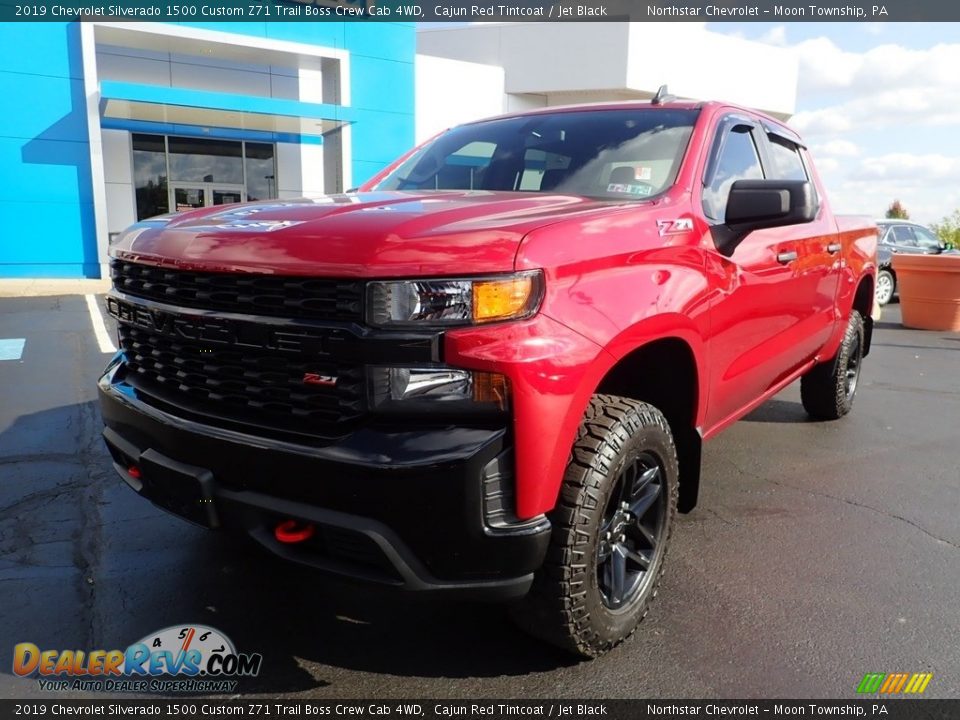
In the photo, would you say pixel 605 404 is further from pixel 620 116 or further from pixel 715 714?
pixel 620 116

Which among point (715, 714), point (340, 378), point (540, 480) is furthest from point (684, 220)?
point (715, 714)

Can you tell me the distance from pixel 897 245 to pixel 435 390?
49.4ft

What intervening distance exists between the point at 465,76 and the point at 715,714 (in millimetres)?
21975

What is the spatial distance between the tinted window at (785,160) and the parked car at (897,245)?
10848 millimetres

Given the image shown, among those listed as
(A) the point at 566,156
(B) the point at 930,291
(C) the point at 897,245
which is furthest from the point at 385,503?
(C) the point at 897,245

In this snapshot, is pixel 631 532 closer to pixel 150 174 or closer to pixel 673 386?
pixel 673 386

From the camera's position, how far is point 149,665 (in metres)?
2.41

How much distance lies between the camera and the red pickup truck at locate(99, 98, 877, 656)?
1.94 metres

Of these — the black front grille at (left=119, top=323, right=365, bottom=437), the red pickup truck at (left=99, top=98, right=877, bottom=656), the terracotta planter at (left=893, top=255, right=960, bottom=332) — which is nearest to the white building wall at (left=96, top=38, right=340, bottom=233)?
the terracotta planter at (left=893, top=255, right=960, bottom=332)

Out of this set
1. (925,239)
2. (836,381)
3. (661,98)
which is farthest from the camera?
(925,239)

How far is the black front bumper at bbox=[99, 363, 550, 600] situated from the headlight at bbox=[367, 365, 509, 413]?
6 centimetres

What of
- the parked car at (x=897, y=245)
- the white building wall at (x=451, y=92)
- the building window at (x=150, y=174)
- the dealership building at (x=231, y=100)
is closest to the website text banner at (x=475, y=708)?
the dealership building at (x=231, y=100)

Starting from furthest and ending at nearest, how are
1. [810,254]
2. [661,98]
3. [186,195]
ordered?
[186,195] → [810,254] → [661,98]

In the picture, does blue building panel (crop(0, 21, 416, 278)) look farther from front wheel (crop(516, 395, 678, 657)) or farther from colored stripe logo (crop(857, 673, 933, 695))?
colored stripe logo (crop(857, 673, 933, 695))
